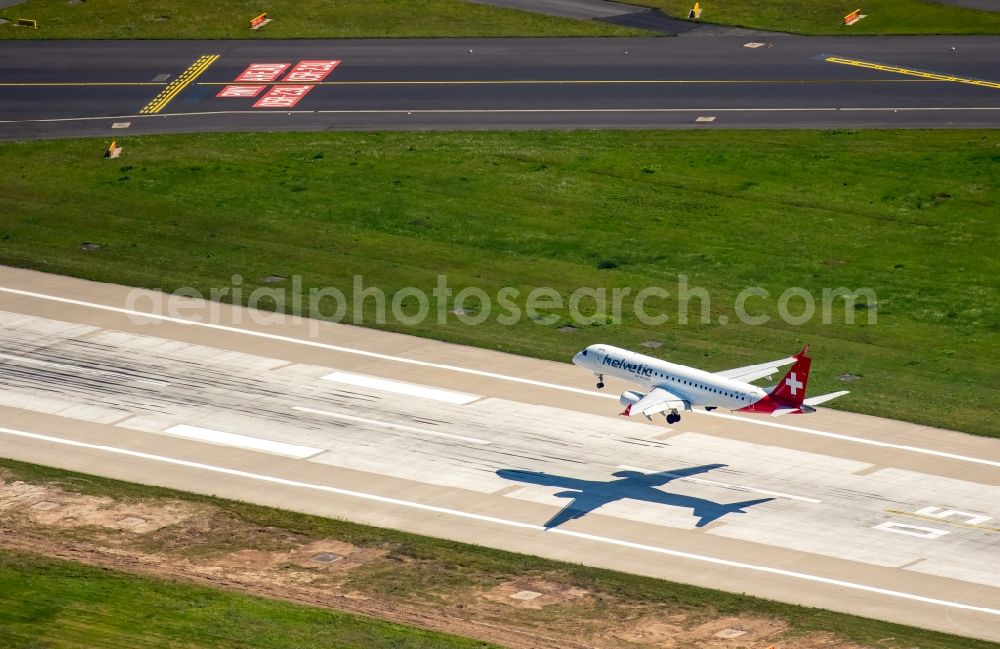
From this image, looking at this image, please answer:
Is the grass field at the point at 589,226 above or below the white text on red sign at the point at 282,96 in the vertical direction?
below

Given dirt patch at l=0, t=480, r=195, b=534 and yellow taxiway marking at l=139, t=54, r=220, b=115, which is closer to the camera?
dirt patch at l=0, t=480, r=195, b=534

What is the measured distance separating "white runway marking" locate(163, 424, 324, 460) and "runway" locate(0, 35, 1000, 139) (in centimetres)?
4913

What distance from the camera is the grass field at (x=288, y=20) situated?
156000mm

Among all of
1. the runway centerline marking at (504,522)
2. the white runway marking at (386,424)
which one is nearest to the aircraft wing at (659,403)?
the runway centerline marking at (504,522)

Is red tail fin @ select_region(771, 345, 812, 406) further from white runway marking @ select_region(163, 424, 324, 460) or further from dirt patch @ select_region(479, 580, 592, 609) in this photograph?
white runway marking @ select_region(163, 424, 324, 460)

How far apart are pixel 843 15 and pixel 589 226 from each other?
47.4 meters

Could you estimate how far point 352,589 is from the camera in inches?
3044

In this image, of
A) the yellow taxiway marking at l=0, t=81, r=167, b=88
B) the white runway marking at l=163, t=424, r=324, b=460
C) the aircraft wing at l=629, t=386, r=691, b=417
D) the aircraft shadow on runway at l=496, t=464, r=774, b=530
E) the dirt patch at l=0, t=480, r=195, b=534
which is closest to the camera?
the dirt patch at l=0, t=480, r=195, b=534

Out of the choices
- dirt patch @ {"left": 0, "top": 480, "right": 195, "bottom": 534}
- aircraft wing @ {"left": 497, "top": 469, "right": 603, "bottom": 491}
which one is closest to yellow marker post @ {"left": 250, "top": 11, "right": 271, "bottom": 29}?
dirt patch @ {"left": 0, "top": 480, "right": 195, "bottom": 534}

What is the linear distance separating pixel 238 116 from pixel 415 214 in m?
24.3

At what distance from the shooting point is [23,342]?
106562mm

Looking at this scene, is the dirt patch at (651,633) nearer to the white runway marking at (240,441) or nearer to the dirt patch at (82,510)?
the dirt patch at (82,510)

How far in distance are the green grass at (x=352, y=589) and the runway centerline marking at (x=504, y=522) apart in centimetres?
325

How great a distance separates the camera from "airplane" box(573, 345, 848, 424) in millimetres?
86250
